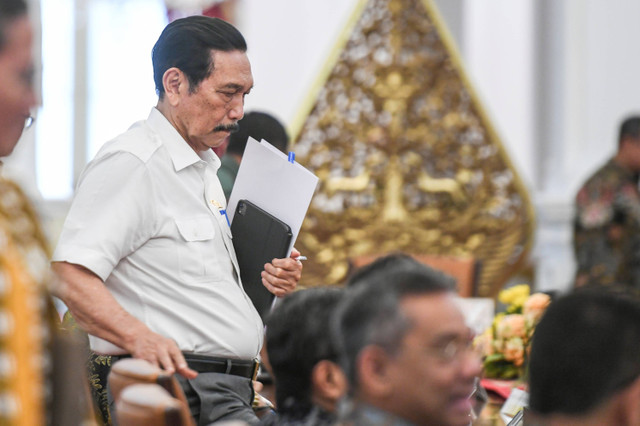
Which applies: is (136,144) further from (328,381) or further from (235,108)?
(328,381)

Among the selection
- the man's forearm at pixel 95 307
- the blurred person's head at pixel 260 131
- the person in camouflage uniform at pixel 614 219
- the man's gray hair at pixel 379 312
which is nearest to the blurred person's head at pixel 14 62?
the man's gray hair at pixel 379 312

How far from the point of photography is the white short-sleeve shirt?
1.90 metres

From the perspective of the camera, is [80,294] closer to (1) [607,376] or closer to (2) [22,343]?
(2) [22,343]

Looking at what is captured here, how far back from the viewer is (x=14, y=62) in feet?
3.77

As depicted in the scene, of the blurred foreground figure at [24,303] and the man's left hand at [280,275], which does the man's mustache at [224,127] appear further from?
the blurred foreground figure at [24,303]

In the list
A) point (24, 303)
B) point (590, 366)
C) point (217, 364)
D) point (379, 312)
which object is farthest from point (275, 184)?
point (24, 303)

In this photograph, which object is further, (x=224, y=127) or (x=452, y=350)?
(x=224, y=127)

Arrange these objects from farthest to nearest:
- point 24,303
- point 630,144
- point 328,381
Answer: point 630,144
point 328,381
point 24,303

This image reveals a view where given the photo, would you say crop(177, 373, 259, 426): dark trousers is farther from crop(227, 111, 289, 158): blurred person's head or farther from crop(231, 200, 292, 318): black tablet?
crop(227, 111, 289, 158): blurred person's head

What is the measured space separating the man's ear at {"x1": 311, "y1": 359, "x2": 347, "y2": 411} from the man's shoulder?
64 cm

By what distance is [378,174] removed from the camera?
541cm

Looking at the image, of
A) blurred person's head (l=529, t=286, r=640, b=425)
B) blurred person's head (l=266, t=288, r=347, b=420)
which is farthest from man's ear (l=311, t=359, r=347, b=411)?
blurred person's head (l=529, t=286, r=640, b=425)

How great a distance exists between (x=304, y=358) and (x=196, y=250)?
19.5 inches

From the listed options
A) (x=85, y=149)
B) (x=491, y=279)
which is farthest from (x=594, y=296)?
(x=85, y=149)
